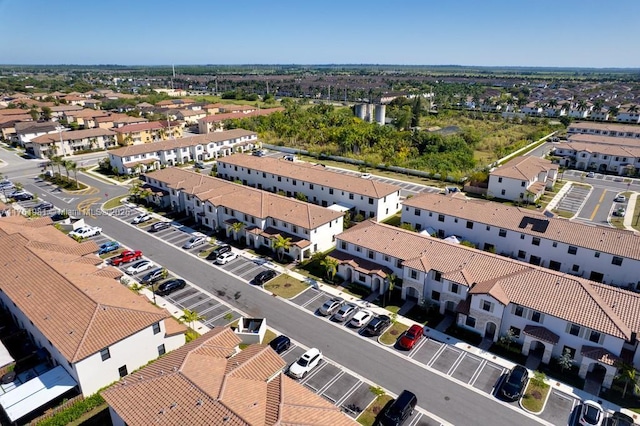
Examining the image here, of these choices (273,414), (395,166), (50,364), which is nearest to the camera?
(273,414)

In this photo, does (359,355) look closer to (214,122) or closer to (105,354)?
(105,354)

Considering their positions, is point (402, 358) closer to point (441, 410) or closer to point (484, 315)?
point (441, 410)

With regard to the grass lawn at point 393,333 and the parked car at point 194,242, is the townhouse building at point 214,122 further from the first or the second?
the grass lawn at point 393,333

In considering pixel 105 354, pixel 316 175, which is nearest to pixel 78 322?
pixel 105 354

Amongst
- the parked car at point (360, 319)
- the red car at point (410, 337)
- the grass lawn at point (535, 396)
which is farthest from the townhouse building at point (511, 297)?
the parked car at point (360, 319)

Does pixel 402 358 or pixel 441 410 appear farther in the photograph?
pixel 402 358

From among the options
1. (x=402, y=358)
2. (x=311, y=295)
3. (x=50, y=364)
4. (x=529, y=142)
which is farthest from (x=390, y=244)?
(x=529, y=142)
